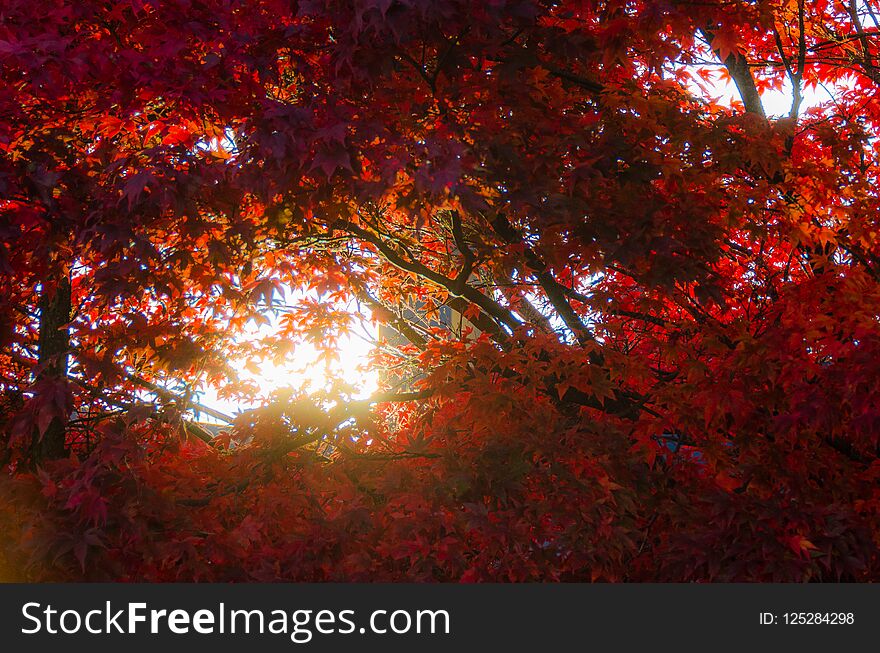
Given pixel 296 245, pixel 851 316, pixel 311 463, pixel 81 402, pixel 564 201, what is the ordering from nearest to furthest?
pixel 851 316 → pixel 564 201 → pixel 311 463 → pixel 81 402 → pixel 296 245

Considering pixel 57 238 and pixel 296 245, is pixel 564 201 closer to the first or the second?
pixel 296 245

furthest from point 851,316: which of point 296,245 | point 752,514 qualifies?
point 296,245

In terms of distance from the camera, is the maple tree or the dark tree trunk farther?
the dark tree trunk

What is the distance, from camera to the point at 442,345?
7.20 metres

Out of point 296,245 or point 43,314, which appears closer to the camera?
point 43,314

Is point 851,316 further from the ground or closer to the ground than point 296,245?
closer to the ground

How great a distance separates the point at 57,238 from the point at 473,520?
3.65 m

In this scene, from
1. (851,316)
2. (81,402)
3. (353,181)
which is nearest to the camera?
(851,316)

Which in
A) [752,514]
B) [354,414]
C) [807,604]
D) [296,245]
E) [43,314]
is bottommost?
[807,604]

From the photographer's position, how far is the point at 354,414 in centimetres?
617

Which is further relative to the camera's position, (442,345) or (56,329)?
(442,345)

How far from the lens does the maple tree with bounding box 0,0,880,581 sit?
493cm

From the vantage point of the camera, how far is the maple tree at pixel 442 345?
16.2 feet

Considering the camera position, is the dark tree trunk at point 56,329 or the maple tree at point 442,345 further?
the dark tree trunk at point 56,329
